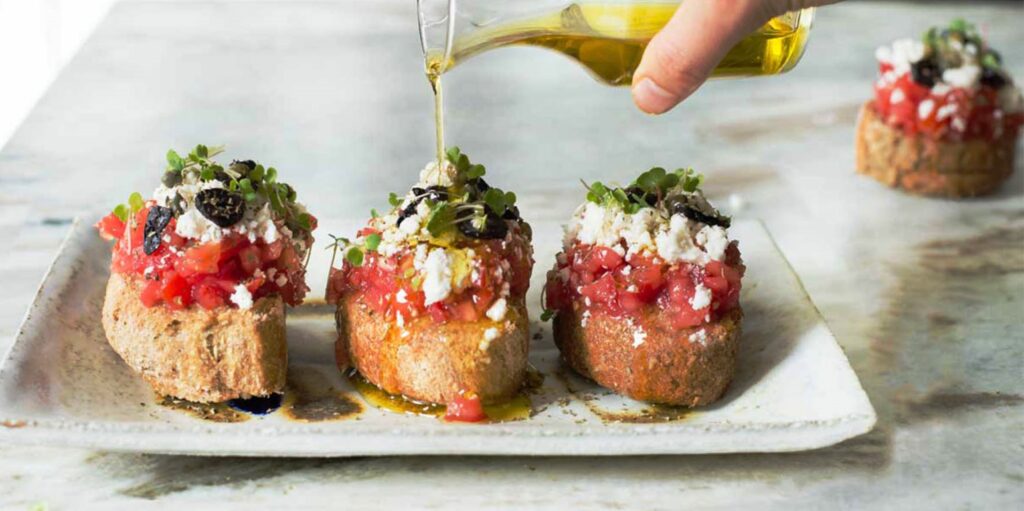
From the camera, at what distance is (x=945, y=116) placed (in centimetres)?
490

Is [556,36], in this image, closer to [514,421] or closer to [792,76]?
[514,421]

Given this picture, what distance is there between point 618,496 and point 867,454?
69 cm

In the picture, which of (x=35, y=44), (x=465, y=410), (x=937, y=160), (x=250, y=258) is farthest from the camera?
(x=35, y=44)

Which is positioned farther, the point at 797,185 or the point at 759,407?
the point at 797,185

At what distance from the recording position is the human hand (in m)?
3.00

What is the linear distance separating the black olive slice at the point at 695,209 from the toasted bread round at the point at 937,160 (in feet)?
6.39

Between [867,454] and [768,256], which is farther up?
[768,256]

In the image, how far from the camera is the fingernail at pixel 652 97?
3.12 m

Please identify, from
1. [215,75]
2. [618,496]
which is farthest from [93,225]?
[215,75]

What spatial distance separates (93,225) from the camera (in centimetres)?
390

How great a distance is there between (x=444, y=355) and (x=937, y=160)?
8.73 feet

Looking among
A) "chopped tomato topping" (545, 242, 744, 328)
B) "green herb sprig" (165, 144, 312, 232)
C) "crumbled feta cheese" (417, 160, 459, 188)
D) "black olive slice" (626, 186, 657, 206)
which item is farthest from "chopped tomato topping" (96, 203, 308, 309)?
"black olive slice" (626, 186, 657, 206)

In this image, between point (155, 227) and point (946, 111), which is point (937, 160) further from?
point (155, 227)

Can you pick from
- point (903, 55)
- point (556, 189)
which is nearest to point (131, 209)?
point (556, 189)
